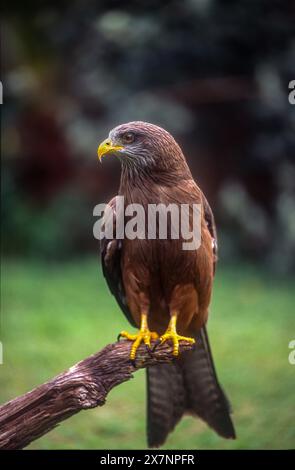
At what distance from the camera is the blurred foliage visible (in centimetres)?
323

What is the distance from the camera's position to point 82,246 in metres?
4.61

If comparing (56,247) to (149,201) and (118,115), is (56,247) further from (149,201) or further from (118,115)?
(149,201)

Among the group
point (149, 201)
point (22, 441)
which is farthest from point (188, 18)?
point (22, 441)

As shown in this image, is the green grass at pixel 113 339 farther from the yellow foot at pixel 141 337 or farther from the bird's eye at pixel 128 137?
the bird's eye at pixel 128 137

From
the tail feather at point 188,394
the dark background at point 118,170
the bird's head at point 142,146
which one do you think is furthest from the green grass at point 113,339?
the bird's head at point 142,146

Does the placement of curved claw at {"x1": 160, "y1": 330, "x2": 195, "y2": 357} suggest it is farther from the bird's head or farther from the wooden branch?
the bird's head

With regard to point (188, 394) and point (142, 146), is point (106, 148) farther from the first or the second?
point (188, 394)

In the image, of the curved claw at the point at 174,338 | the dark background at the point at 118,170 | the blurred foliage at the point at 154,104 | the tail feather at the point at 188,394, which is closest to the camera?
the curved claw at the point at 174,338

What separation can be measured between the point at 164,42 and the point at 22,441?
2142 millimetres

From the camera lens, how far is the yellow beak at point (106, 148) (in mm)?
1948

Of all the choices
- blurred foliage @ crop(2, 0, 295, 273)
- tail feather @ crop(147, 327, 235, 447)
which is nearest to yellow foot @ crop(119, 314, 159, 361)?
tail feather @ crop(147, 327, 235, 447)

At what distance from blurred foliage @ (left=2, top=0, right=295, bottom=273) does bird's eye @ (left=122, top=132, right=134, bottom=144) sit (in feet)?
4.29

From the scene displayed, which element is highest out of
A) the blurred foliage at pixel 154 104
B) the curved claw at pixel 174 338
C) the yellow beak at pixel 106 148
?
the blurred foliage at pixel 154 104

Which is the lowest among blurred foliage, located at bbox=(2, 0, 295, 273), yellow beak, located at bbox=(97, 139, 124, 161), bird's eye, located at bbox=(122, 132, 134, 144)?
yellow beak, located at bbox=(97, 139, 124, 161)
